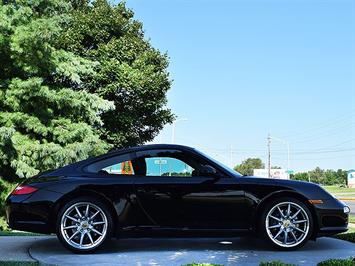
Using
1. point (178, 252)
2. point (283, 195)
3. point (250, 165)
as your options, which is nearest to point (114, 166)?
point (178, 252)

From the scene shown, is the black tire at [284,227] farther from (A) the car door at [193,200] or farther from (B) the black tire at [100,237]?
(B) the black tire at [100,237]

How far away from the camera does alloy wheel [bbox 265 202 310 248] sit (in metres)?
6.10

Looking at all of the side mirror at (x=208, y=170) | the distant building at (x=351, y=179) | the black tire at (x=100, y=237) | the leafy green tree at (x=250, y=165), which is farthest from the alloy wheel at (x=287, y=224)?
the leafy green tree at (x=250, y=165)

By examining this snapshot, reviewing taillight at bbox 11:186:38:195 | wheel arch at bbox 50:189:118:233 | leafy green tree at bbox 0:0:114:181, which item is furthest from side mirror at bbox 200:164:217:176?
leafy green tree at bbox 0:0:114:181

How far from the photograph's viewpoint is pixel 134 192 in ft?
19.7

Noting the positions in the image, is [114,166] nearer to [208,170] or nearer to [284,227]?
[208,170]

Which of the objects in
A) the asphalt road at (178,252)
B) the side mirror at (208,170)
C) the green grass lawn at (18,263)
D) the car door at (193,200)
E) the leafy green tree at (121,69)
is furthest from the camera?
the leafy green tree at (121,69)

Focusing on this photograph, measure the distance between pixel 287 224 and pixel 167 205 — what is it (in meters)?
1.41

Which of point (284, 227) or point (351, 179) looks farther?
point (351, 179)

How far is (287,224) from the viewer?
241 inches

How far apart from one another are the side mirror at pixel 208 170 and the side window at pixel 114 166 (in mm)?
834

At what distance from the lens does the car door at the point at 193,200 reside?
6.02 meters

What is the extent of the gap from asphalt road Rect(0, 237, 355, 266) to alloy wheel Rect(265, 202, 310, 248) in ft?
0.50

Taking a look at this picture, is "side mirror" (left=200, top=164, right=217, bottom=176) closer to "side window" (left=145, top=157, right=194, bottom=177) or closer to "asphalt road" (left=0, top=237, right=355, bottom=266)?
"side window" (left=145, top=157, right=194, bottom=177)
